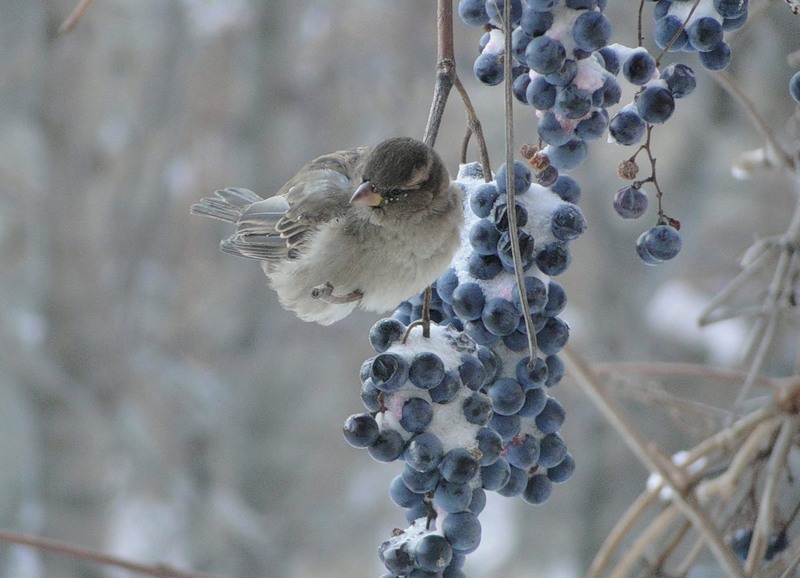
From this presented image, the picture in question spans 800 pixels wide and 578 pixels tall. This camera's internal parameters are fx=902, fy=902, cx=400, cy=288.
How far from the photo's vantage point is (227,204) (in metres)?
1.92

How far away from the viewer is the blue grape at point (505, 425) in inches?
40.6

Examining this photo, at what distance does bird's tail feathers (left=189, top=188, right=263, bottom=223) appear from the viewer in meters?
1.86

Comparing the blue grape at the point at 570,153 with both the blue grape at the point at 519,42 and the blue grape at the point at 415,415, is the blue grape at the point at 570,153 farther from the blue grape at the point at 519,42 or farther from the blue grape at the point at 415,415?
the blue grape at the point at 415,415

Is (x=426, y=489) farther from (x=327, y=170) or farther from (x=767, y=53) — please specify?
(x=767, y=53)

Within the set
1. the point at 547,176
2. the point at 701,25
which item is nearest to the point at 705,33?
the point at 701,25

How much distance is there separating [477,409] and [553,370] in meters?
0.14

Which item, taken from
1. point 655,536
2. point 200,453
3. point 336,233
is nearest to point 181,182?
point 200,453

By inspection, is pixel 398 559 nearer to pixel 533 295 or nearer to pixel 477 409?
pixel 477 409

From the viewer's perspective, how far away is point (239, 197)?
6.36 feet

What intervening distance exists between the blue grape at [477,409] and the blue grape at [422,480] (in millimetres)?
70

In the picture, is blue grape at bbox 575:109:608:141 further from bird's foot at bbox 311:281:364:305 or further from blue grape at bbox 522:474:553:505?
bird's foot at bbox 311:281:364:305

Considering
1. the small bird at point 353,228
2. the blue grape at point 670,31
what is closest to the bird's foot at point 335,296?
the small bird at point 353,228

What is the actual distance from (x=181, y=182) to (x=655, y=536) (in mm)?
4508

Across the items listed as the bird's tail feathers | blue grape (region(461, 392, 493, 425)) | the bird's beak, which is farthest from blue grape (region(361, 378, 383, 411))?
the bird's tail feathers
